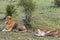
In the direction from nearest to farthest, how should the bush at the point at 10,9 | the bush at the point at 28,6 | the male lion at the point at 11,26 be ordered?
the male lion at the point at 11,26
the bush at the point at 28,6
the bush at the point at 10,9

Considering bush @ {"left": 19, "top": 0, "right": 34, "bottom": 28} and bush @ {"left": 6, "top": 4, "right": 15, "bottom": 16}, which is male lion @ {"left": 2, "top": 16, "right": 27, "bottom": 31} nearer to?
bush @ {"left": 19, "top": 0, "right": 34, "bottom": 28}

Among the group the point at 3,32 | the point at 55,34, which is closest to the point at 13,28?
the point at 3,32

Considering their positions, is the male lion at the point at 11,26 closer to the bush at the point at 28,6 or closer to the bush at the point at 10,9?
the bush at the point at 28,6

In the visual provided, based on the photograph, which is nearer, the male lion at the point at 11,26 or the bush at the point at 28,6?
the male lion at the point at 11,26

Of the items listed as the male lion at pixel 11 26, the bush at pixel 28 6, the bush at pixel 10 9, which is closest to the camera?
the male lion at pixel 11 26

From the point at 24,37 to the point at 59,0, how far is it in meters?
10.7

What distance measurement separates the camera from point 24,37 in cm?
1012

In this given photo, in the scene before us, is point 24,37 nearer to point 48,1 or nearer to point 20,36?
point 20,36

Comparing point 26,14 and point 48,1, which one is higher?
point 26,14

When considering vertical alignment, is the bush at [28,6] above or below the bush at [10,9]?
above

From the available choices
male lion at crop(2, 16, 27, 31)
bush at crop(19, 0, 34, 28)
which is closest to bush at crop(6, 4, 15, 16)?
bush at crop(19, 0, 34, 28)

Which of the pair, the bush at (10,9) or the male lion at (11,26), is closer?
the male lion at (11,26)

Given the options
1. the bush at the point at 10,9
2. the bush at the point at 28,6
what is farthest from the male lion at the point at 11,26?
the bush at the point at 10,9

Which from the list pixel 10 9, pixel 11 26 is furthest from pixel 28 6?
pixel 10 9
